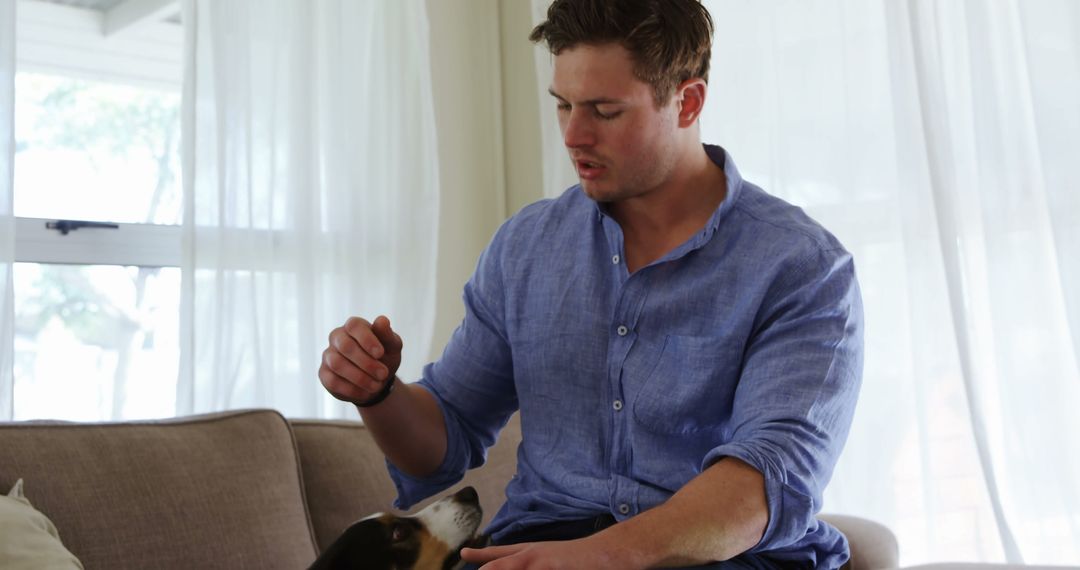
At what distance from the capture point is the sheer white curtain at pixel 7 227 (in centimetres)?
251

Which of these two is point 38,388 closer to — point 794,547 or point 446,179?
point 446,179

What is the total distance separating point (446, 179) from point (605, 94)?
2103mm

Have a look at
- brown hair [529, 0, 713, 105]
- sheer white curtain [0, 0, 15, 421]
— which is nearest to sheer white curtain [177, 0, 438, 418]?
sheer white curtain [0, 0, 15, 421]

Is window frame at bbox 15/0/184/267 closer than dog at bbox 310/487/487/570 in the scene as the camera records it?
No

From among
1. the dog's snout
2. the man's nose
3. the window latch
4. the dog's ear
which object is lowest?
the dog's ear

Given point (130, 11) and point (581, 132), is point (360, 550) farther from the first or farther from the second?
point (130, 11)

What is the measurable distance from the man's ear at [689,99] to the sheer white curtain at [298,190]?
5.38 ft

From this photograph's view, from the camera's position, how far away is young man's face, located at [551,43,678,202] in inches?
60.4

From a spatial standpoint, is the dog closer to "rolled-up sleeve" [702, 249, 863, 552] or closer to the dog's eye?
the dog's eye

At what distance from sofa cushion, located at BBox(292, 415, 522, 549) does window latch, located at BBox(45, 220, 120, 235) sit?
3.80 feet

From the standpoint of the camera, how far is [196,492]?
1743mm

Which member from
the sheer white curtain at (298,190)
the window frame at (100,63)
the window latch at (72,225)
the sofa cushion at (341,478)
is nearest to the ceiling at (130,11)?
the window frame at (100,63)

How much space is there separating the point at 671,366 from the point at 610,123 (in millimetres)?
333

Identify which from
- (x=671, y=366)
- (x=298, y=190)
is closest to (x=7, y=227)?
(x=298, y=190)
